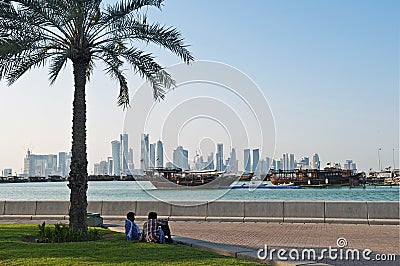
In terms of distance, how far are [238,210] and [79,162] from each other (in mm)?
Answer: 8820

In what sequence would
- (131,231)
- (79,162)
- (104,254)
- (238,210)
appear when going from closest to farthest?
(104,254), (131,231), (79,162), (238,210)

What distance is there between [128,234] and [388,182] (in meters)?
127

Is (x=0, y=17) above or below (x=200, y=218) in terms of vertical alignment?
above

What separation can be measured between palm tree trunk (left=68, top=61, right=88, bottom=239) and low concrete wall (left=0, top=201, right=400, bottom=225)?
7.50m

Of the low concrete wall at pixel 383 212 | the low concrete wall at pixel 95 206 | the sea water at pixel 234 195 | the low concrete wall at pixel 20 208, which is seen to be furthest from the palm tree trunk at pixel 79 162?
the sea water at pixel 234 195

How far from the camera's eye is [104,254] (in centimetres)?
1225

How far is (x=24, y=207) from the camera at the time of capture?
84.4 feet

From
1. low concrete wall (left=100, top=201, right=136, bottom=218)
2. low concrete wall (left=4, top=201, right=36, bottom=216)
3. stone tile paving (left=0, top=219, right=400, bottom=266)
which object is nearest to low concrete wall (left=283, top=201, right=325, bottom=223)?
stone tile paving (left=0, top=219, right=400, bottom=266)

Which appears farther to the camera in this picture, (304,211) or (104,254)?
(304,211)

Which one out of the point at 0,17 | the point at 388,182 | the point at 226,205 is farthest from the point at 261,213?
the point at 388,182

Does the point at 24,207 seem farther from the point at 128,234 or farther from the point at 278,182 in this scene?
the point at 278,182

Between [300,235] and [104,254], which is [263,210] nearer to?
[300,235]

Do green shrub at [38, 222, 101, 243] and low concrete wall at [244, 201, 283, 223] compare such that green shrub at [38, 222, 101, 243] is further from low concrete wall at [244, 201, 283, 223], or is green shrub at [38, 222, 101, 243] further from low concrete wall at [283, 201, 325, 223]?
low concrete wall at [283, 201, 325, 223]

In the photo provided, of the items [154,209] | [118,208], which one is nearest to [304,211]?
[154,209]
